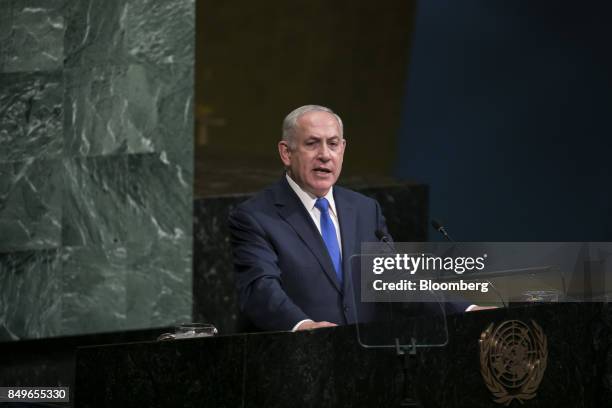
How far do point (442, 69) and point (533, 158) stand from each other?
122 centimetres

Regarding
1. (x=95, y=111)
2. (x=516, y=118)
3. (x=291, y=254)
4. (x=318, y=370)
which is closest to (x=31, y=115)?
(x=95, y=111)

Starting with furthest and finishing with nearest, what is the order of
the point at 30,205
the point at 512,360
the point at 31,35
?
the point at 30,205
the point at 31,35
the point at 512,360

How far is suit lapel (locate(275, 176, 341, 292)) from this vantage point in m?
4.85

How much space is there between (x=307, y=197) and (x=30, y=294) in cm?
215

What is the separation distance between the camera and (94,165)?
21.8 feet

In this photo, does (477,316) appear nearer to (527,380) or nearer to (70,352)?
(527,380)

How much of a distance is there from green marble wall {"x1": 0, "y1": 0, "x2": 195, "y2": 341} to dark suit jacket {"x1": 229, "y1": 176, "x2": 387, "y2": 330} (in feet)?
6.04

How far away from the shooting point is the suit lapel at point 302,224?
15.9ft

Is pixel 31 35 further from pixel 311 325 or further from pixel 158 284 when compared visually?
pixel 311 325

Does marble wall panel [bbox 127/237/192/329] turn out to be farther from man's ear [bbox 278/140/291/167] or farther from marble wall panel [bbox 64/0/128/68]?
man's ear [bbox 278/140/291/167]

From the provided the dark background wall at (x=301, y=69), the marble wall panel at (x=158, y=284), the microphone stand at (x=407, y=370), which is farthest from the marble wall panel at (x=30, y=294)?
the dark background wall at (x=301, y=69)

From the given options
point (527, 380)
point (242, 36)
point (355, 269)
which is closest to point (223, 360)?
point (355, 269)

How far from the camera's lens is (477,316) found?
4.16 metres

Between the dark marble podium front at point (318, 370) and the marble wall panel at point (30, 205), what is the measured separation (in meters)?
2.77
